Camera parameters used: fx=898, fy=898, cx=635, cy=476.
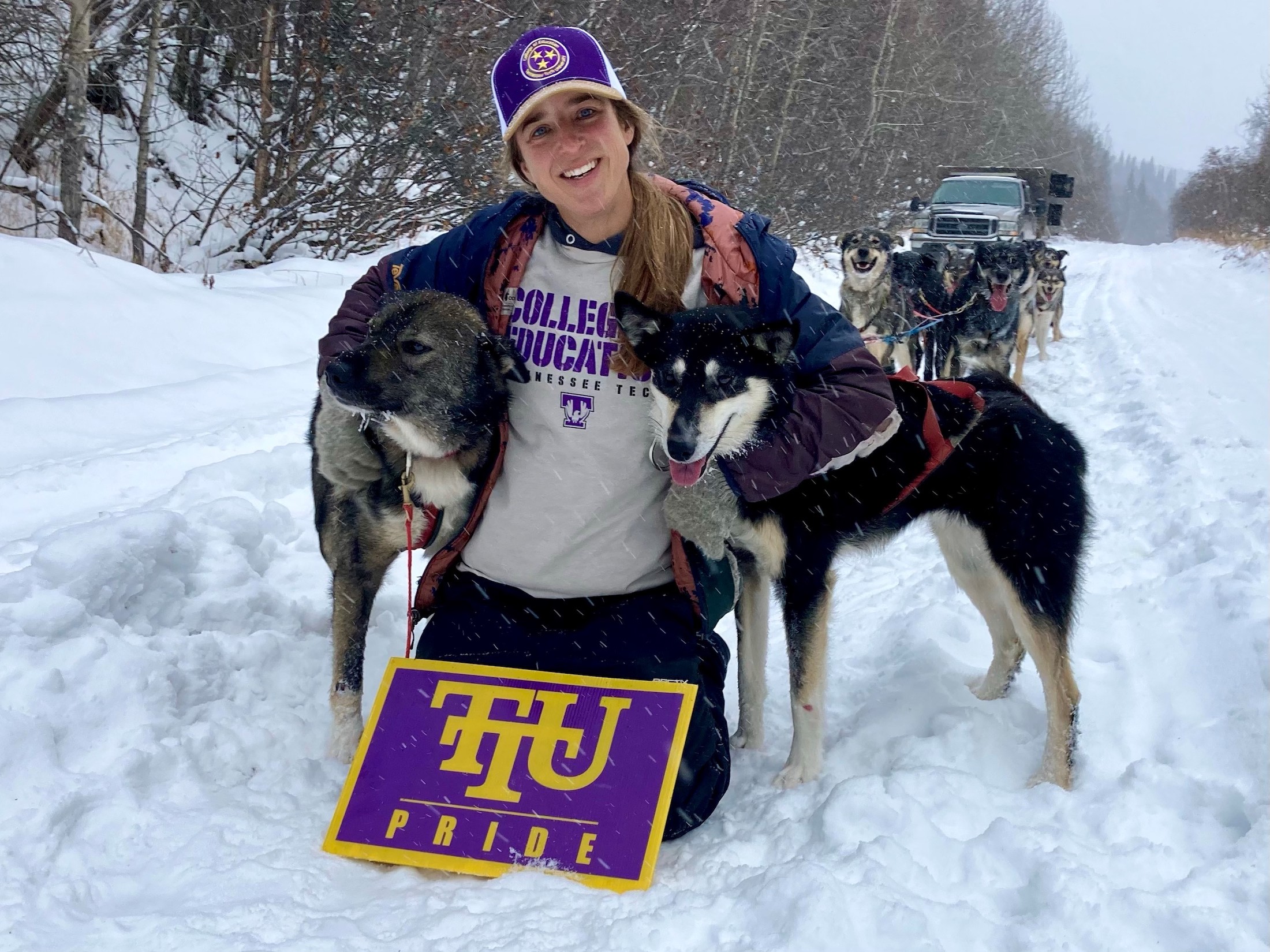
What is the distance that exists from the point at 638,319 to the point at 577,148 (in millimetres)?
494

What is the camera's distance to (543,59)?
2.39 meters

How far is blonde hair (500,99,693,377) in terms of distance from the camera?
252 cm

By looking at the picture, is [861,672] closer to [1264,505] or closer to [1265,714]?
[1265,714]

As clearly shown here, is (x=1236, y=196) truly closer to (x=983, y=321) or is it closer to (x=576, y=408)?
(x=983, y=321)

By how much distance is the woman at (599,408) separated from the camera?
8.11 feet

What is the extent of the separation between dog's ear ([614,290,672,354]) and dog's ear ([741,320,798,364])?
23 cm

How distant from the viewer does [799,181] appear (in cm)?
1881

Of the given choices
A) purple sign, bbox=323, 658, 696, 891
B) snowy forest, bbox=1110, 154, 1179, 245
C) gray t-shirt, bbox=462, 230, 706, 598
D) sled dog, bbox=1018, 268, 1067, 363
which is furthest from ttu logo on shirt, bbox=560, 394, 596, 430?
snowy forest, bbox=1110, 154, 1179, 245

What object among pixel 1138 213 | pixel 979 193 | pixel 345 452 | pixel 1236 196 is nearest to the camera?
pixel 345 452

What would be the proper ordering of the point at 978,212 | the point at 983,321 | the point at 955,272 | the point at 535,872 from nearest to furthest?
the point at 535,872, the point at 983,321, the point at 955,272, the point at 978,212

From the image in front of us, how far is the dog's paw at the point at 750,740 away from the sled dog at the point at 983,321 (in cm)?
556

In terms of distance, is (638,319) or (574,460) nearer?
(638,319)

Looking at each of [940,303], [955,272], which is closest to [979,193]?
[955,272]

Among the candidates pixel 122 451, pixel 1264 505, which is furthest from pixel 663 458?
pixel 1264 505
